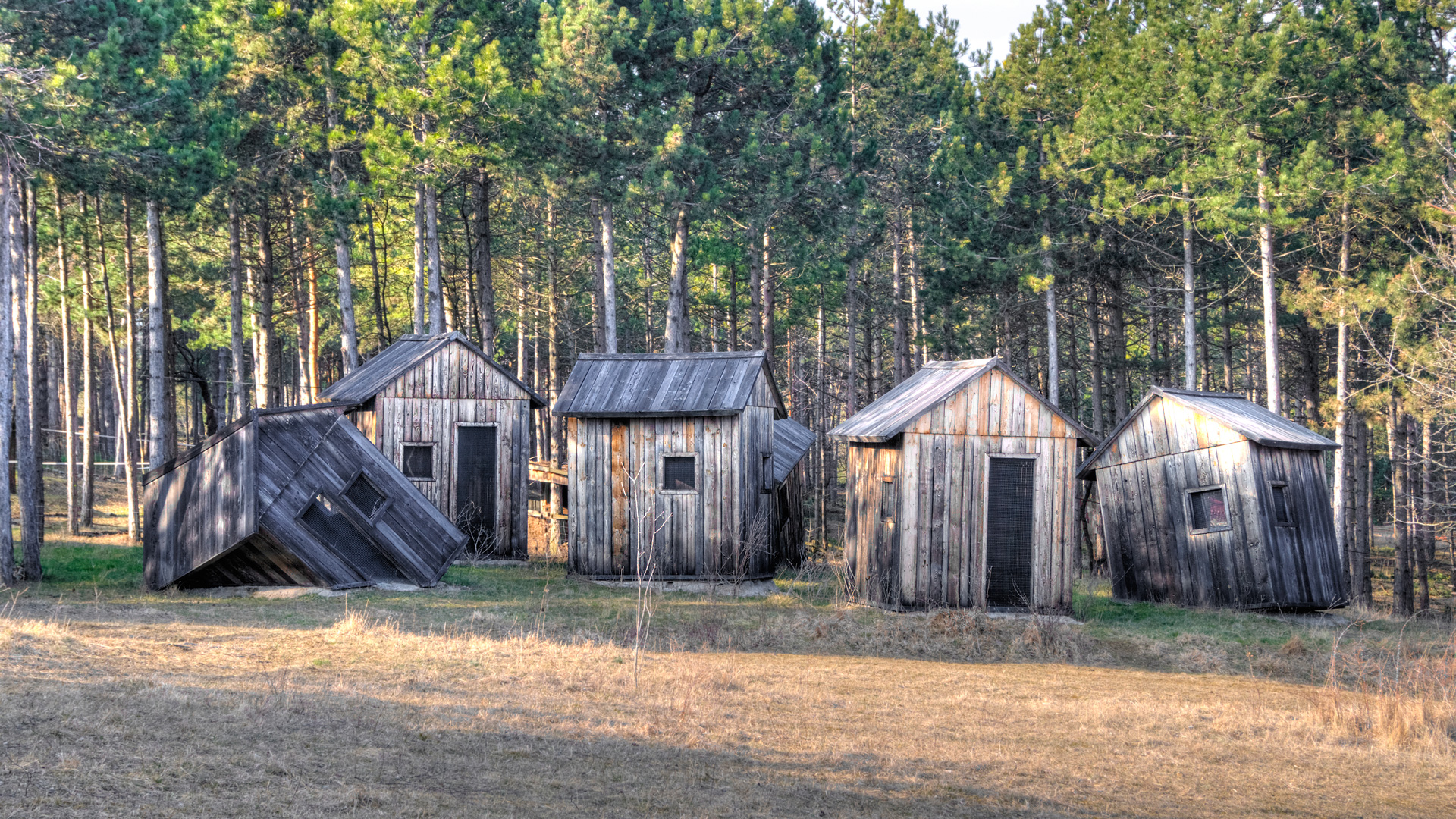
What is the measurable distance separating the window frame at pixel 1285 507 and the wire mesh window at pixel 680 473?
1021 cm

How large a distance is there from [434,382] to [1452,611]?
23536 millimetres

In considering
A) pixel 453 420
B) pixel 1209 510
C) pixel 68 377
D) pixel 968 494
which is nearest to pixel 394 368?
pixel 453 420

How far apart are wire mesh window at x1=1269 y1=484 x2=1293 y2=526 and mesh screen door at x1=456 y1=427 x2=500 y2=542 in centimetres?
1514

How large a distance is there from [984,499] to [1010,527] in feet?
2.11

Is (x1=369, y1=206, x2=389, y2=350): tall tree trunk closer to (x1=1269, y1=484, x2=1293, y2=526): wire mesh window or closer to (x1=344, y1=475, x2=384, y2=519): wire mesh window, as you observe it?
(x1=344, y1=475, x2=384, y2=519): wire mesh window

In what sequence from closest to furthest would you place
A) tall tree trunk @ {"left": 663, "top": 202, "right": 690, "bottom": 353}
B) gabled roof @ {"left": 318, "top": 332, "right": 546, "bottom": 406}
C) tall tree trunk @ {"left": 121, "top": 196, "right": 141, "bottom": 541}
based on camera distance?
gabled roof @ {"left": 318, "top": 332, "right": 546, "bottom": 406} < tall tree trunk @ {"left": 121, "top": 196, "right": 141, "bottom": 541} < tall tree trunk @ {"left": 663, "top": 202, "right": 690, "bottom": 353}

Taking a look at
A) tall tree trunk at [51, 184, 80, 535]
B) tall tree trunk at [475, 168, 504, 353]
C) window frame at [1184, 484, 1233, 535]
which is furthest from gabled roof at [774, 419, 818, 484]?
tall tree trunk at [51, 184, 80, 535]

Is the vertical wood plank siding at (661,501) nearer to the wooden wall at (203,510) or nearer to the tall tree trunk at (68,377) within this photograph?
the wooden wall at (203,510)

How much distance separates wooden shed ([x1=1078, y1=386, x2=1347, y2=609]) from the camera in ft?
63.4

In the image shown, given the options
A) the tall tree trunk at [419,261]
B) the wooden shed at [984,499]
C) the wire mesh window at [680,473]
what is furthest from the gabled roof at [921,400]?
the tall tree trunk at [419,261]

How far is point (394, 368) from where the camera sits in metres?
23.6

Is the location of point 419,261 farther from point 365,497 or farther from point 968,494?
point 968,494

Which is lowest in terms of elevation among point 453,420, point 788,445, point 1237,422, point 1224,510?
point 1224,510

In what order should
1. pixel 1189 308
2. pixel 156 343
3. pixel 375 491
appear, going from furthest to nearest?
pixel 1189 308, pixel 156 343, pixel 375 491
